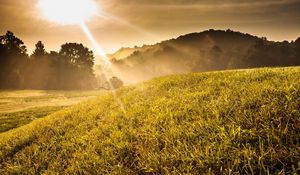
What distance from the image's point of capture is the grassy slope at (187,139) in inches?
132

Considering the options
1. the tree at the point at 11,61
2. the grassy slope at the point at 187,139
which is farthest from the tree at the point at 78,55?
the grassy slope at the point at 187,139

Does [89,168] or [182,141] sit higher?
[182,141]

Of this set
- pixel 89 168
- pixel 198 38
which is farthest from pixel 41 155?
pixel 198 38

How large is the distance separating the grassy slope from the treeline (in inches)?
3506

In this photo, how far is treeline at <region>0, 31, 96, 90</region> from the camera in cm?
8338

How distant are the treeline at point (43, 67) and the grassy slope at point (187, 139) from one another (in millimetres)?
89064

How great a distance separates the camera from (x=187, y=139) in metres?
4.37

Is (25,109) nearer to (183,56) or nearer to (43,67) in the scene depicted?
(43,67)

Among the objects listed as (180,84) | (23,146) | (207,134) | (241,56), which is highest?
(241,56)

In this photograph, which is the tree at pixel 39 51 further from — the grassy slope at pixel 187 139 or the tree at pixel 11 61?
the grassy slope at pixel 187 139

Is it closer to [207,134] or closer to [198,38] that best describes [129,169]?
[207,134]

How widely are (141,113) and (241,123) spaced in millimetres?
3191

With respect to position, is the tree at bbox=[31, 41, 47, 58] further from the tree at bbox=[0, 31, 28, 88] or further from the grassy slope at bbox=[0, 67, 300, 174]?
the grassy slope at bbox=[0, 67, 300, 174]

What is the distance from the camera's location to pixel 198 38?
154 metres
